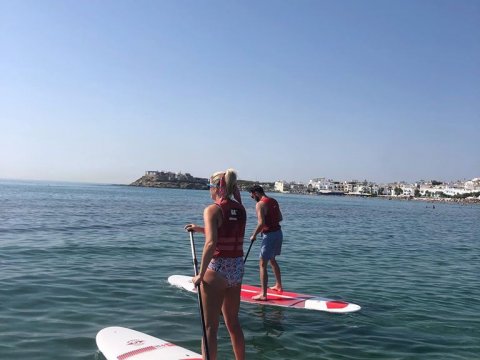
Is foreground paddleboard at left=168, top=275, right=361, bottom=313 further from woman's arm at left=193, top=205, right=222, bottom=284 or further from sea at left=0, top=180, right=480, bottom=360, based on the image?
woman's arm at left=193, top=205, right=222, bottom=284

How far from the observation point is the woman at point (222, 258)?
16.6 feet

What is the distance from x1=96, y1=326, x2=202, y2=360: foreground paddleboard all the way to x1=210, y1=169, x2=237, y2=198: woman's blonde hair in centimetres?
257

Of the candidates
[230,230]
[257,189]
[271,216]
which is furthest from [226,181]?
[271,216]

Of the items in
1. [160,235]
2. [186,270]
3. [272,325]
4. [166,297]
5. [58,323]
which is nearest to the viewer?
[58,323]

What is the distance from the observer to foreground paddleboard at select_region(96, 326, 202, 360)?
6.27 meters

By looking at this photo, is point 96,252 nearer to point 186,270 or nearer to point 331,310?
point 186,270

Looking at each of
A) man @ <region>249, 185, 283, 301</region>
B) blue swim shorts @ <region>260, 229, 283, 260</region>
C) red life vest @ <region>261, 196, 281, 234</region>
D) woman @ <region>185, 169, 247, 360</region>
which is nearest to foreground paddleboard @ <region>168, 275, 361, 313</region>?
man @ <region>249, 185, 283, 301</region>

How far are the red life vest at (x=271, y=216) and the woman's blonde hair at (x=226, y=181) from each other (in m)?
4.05

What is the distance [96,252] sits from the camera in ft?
52.2

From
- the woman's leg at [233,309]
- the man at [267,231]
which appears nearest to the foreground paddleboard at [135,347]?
the woman's leg at [233,309]

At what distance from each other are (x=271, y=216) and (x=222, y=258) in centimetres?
435

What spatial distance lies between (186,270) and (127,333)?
644 cm

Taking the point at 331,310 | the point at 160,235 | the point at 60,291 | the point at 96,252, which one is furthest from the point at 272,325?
the point at 160,235

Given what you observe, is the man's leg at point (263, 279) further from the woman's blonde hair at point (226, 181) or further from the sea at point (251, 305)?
the woman's blonde hair at point (226, 181)
